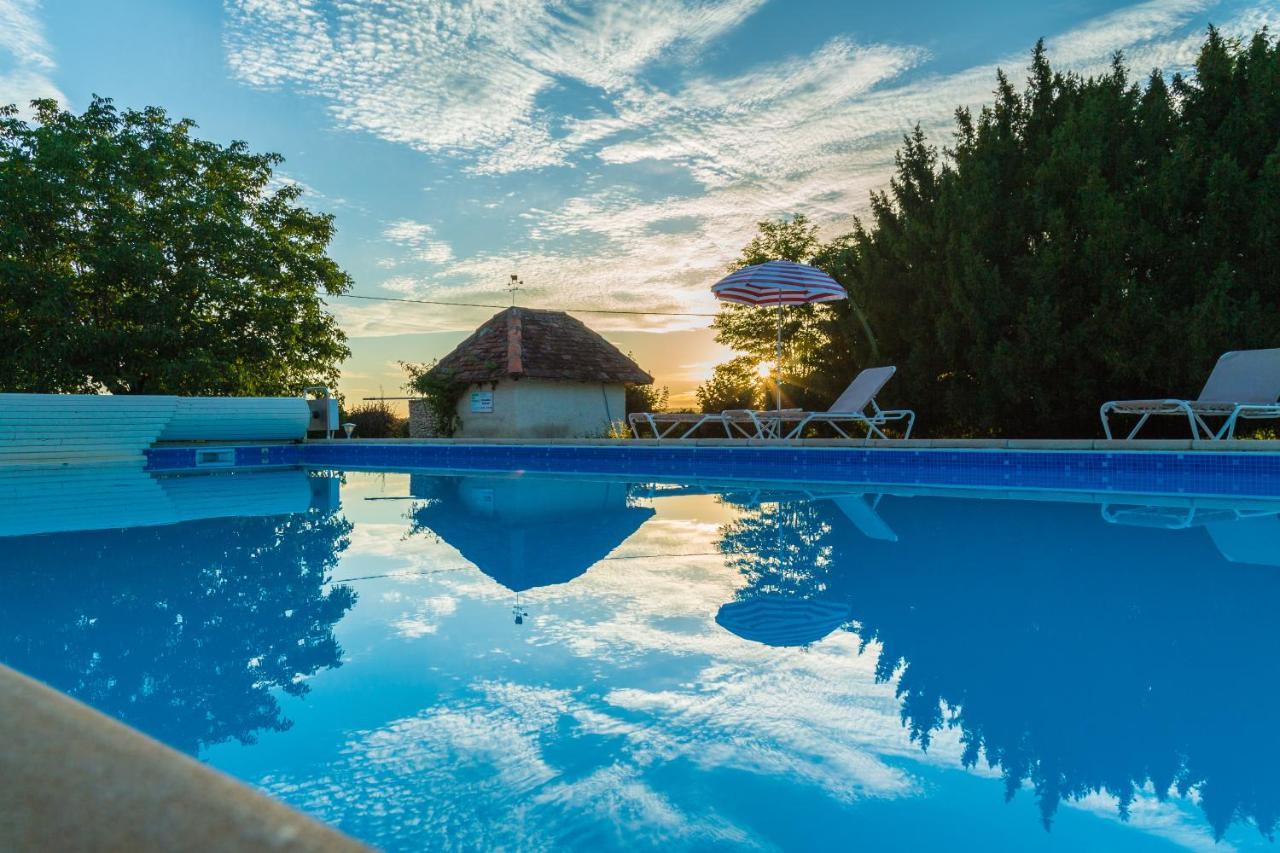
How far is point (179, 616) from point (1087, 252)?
34.3 ft

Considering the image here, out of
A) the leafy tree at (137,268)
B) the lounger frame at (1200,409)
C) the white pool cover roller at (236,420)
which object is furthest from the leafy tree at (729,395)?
the leafy tree at (137,268)

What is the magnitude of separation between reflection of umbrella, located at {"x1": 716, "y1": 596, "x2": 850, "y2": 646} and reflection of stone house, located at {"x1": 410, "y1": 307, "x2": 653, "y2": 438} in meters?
16.0

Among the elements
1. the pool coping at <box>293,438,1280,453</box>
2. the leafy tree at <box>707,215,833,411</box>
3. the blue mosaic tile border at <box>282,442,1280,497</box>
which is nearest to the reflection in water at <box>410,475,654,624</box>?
the blue mosaic tile border at <box>282,442,1280,497</box>

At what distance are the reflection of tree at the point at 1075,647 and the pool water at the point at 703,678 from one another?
0.01 meters

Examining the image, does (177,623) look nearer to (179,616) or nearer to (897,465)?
(179,616)

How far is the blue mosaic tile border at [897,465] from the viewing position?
7438 mm

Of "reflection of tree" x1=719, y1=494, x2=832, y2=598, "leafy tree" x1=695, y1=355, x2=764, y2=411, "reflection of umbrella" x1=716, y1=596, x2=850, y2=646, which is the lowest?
"reflection of umbrella" x1=716, y1=596, x2=850, y2=646

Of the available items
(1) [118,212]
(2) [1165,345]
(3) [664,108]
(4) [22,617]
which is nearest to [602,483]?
(4) [22,617]

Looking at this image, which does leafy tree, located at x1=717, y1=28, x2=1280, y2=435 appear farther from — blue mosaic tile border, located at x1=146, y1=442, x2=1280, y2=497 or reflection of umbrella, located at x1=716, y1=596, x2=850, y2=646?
reflection of umbrella, located at x1=716, y1=596, x2=850, y2=646

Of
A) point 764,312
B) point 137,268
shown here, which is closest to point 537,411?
point 764,312

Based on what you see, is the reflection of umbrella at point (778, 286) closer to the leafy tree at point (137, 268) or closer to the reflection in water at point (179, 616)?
the reflection in water at point (179, 616)

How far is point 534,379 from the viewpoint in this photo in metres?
19.9

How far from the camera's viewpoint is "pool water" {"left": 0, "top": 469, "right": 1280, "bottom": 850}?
1.79 metres

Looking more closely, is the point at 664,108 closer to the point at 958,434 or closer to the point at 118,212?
the point at 958,434
